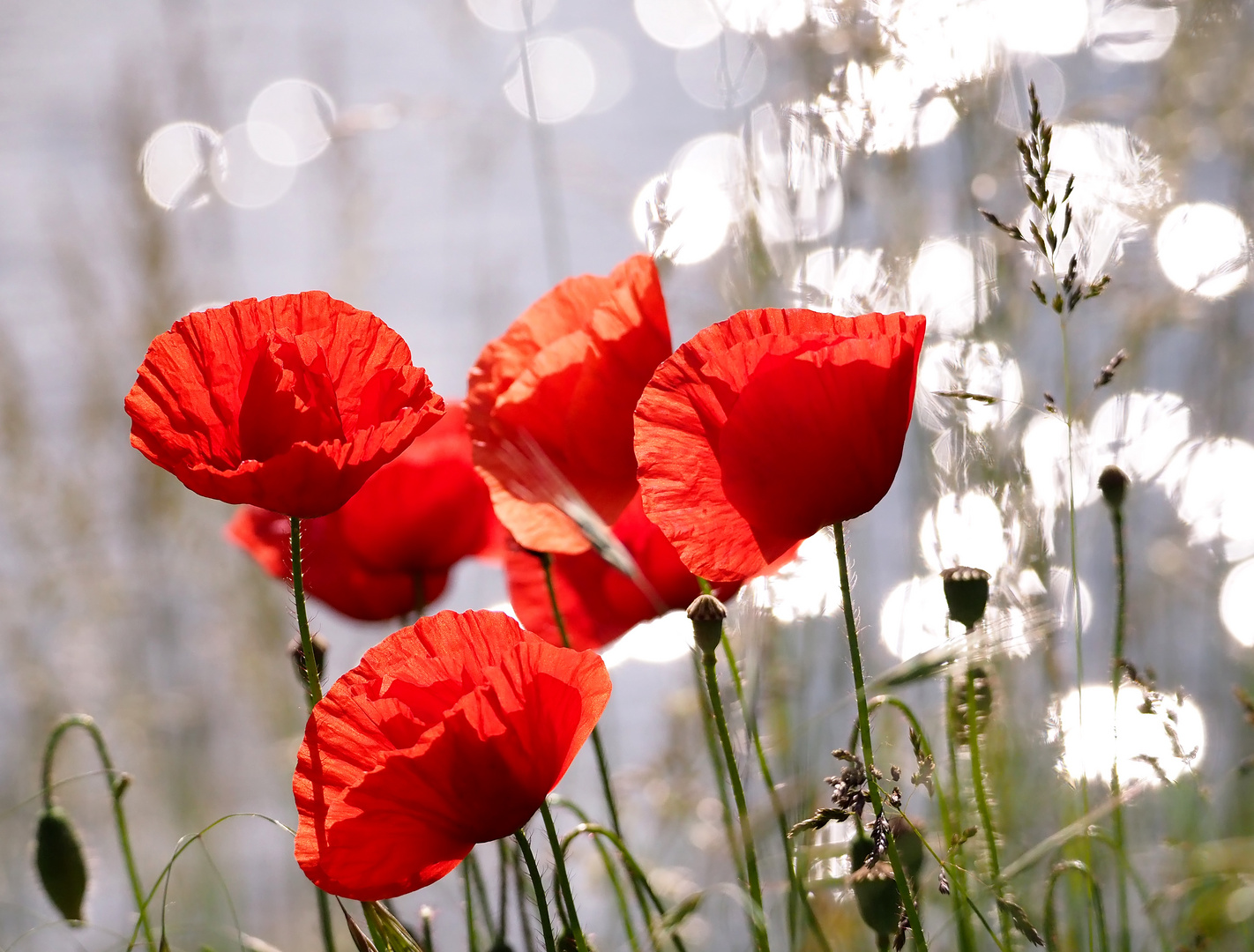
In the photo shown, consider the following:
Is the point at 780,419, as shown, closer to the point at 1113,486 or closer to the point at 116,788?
the point at 1113,486

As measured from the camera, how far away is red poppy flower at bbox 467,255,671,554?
58 cm

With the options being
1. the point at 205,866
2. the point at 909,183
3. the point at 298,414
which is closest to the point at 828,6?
the point at 909,183

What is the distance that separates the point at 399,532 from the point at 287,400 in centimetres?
30

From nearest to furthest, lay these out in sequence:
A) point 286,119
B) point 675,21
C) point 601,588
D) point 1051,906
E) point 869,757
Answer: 1. point 869,757
2. point 1051,906
3. point 601,588
4. point 675,21
5. point 286,119

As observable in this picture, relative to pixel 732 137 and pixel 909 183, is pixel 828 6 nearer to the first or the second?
pixel 732 137

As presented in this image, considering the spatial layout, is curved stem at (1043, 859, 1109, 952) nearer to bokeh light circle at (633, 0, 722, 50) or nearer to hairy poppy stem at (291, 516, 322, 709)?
hairy poppy stem at (291, 516, 322, 709)

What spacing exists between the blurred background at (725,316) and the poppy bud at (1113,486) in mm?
77

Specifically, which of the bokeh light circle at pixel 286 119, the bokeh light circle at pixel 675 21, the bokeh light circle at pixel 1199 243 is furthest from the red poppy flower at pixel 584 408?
the bokeh light circle at pixel 286 119

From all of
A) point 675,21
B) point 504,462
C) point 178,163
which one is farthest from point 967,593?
point 675,21

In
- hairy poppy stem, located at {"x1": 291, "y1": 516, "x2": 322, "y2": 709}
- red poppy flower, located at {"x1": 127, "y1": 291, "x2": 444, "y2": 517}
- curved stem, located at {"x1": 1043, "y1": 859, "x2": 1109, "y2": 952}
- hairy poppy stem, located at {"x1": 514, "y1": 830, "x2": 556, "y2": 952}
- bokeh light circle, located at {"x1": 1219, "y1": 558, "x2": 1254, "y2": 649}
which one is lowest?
bokeh light circle, located at {"x1": 1219, "y1": 558, "x2": 1254, "y2": 649}

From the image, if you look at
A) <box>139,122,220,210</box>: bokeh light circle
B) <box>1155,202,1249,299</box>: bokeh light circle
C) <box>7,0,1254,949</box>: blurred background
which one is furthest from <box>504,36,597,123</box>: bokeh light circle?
<box>1155,202,1249,299</box>: bokeh light circle

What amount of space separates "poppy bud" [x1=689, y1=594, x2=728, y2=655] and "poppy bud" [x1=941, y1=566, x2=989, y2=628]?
11 centimetres

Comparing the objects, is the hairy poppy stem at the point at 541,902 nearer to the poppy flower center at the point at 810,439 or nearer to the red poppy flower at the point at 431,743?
the red poppy flower at the point at 431,743

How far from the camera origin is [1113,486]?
586 mm
